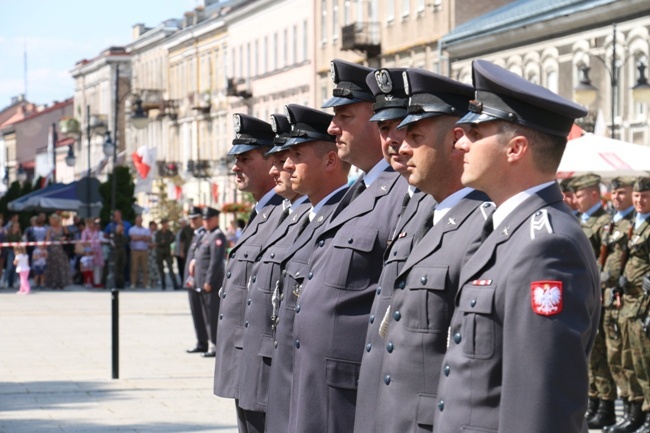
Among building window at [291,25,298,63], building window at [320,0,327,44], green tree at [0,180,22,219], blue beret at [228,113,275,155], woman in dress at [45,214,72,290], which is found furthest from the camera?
building window at [291,25,298,63]

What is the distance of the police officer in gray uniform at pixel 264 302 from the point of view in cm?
804

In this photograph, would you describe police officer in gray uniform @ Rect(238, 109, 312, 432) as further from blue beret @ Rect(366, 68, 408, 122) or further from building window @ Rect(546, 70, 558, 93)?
building window @ Rect(546, 70, 558, 93)

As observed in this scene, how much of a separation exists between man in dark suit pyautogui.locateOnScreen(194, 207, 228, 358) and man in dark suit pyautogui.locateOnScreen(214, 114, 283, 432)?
9793mm

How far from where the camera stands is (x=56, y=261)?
3809cm

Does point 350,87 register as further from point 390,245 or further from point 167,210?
point 167,210

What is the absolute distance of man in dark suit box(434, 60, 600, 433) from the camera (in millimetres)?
4371

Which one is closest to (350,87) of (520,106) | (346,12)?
(520,106)

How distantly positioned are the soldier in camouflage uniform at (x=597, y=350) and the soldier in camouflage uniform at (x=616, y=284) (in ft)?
0.66

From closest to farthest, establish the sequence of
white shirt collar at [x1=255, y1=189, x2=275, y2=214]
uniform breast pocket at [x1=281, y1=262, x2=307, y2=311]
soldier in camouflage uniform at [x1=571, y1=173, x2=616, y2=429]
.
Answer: uniform breast pocket at [x1=281, y1=262, x2=307, y2=311] < white shirt collar at [x1=255, y1=189, x2=275, y2=214] < soldier in camouflage uniform at [x1=571, y1=173, x2=616, y2=429]

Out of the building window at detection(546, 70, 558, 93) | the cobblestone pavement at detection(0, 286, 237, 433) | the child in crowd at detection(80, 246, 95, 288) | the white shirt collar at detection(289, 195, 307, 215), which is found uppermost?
the building window at detection(546, 70, 558, 93)

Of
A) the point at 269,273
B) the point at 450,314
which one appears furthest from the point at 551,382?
the point at 269,273

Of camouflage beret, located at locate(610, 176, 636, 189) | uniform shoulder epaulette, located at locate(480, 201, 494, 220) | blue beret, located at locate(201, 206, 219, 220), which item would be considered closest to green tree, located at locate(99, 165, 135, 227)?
blue beret, located at locate(201, 206, 219, 220)

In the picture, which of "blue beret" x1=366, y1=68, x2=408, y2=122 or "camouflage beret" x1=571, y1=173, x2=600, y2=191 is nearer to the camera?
"blue beret" x1=366, y1=68, x2=408, y2=122

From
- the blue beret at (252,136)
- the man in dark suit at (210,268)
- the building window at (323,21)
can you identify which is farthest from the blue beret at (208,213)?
the building window at (323,21)
